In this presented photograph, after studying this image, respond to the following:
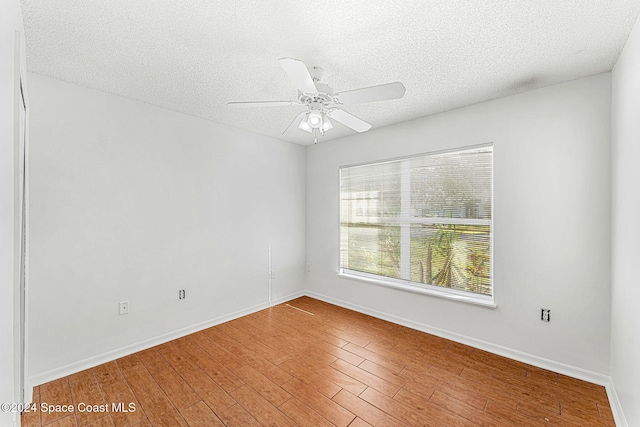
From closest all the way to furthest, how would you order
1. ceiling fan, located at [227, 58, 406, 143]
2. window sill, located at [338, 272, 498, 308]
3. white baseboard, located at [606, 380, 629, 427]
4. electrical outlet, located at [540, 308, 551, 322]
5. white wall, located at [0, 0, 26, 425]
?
white wall, located at [0, 0, 26, 425] → ceiling fan, located at [227, 58, 406, 143] → white baseboard, located at [606, 380, 629, 427] → electrical outlet, located at [540, 308, 551, 322] → window sill, located at [338, 272, 498, 308]

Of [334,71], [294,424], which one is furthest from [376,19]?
[294,424]

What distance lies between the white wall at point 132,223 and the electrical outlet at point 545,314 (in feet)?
9.93

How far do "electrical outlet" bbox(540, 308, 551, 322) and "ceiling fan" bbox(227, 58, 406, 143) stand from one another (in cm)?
218

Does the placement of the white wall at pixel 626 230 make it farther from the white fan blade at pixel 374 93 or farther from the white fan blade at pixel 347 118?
the white fan blade at pixel 347 118

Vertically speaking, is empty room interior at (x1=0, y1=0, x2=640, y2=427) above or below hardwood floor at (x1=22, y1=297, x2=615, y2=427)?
above

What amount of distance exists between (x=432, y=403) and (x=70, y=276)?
2997 mm

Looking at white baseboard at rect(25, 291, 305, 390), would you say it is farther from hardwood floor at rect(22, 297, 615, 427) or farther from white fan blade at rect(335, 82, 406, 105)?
white fan blade at rect(335, 82, 406, 105)

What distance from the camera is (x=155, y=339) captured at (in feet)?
9.05

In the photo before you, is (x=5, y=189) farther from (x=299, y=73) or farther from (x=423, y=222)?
(x=423, y=222)

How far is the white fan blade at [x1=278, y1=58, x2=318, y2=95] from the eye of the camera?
145 centimetres

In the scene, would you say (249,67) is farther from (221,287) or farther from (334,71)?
(221,287)

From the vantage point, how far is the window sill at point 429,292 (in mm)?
2714

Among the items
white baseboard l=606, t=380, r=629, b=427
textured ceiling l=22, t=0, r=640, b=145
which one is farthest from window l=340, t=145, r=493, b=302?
white baseboard l=606, t=380, r=629, b=427

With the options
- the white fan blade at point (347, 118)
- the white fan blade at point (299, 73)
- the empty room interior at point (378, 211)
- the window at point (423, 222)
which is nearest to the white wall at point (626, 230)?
the empty room interior at point (378, 211)
